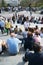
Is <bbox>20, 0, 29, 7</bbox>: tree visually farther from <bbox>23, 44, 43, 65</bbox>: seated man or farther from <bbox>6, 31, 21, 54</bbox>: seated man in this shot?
<bbox>23, 44, 43, 65</bbox>: seated man

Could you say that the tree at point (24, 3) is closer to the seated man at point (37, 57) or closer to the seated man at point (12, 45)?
the seated man at point (12, 45)

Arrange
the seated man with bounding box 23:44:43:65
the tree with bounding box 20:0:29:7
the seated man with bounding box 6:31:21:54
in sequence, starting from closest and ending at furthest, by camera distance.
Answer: the seated man with bounding box 23:44:43:65
the seated man with bounding box 6:31:21:54
the tree with bounding box 20:0:29:7

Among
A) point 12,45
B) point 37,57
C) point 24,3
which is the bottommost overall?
point 24,3

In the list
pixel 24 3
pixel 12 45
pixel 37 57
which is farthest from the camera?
pixel 24 3

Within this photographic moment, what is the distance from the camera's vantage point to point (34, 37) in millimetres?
13766

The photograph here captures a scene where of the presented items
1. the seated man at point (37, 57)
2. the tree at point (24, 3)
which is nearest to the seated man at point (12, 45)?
the seated man at point (37, 57)

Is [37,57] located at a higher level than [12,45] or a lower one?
higher

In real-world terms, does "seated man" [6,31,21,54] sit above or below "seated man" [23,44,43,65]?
below

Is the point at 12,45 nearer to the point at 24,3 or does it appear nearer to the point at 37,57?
the point at 37,57

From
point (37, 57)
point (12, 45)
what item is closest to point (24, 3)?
point (12, 45)

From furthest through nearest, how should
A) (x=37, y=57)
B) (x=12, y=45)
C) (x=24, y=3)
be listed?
(x=24, y=3), (x=12, y=45), (x=37, y=57)

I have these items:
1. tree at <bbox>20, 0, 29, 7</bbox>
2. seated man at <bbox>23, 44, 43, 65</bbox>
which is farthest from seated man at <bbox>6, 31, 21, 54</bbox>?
tree at <bbox>20, 0, 29, 7</bbox>

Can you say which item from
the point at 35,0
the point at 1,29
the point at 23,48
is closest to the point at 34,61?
the point at 23,48

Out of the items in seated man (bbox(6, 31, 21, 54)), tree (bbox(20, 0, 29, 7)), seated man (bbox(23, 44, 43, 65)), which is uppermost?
seated man (bbox(23, 44, 43, 65))
